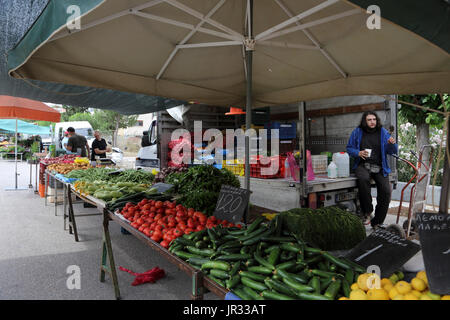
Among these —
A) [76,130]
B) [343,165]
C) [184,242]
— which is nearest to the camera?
[184,242]

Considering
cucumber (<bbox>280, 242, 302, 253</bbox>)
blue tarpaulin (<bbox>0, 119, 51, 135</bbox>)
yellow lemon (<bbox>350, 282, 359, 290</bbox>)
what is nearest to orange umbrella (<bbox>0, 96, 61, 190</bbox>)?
blue tarpaulin (<bbox>0, 119, 51, 135</bbox>)

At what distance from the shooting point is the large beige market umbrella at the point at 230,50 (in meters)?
2.68

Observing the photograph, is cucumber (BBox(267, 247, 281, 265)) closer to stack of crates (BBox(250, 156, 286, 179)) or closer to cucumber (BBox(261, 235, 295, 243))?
cucumber (BBox(261, 235, 295, 243))

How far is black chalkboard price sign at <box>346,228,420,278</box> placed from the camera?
5.41 ft

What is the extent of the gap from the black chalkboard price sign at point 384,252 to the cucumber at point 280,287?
55cm

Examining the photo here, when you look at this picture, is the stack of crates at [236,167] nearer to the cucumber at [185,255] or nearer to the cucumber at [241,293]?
the cucumber at [185,255]

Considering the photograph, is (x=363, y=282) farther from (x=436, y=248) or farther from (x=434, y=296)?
(x=436, y=248)

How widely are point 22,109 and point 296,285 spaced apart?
9781 millimetres

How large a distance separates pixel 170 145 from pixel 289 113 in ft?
14.0

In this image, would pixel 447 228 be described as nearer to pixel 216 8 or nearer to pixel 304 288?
pixel 304 288

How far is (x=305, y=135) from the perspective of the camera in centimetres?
407

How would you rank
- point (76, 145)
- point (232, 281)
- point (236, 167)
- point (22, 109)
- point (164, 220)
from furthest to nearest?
point (76, 145) → point (22, 109) → point (236, 167) → point (164, 220) → point (232, 281)

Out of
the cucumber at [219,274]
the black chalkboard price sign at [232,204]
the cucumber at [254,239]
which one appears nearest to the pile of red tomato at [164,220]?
the black chalkboard price sign at [232,204]

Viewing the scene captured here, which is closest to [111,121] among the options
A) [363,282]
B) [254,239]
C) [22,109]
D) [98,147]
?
[98,147]
